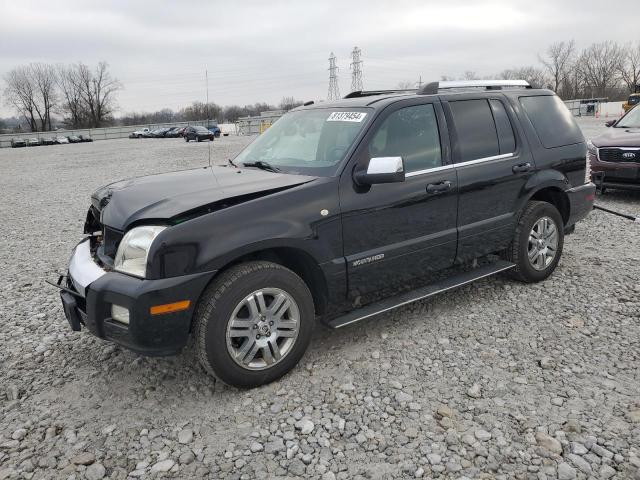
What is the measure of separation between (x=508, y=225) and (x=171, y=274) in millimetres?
3076

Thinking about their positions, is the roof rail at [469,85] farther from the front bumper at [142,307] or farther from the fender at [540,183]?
the front bumper at [142,307]

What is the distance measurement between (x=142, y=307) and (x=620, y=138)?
28.5 ft

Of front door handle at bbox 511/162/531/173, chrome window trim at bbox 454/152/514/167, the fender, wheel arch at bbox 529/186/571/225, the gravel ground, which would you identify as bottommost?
the gravel ground

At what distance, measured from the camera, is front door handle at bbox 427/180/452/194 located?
3.99 m

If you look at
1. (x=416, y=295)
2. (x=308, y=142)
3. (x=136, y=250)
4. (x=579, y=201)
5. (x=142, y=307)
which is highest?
(x=308, y=142)

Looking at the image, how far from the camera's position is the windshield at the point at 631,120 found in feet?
31.6

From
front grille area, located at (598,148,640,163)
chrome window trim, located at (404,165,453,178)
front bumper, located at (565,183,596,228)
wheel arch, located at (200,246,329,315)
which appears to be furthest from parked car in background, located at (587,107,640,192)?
wheel arch, located at (200,246,329,315)

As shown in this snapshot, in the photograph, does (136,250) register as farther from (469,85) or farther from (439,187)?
(469,85)

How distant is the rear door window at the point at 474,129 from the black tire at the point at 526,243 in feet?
2.25

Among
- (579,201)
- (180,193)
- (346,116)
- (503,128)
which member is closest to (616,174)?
(579,201)

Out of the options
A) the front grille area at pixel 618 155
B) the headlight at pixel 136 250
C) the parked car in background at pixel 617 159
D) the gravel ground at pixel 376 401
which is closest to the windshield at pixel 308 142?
the headlight at pixel 136 250

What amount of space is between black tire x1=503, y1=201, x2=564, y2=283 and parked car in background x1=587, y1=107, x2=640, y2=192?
4.31 meters

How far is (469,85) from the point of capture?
4.61 m

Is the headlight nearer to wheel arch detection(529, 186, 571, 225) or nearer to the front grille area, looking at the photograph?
wheel arch detection(529, 186, 571, 225)
